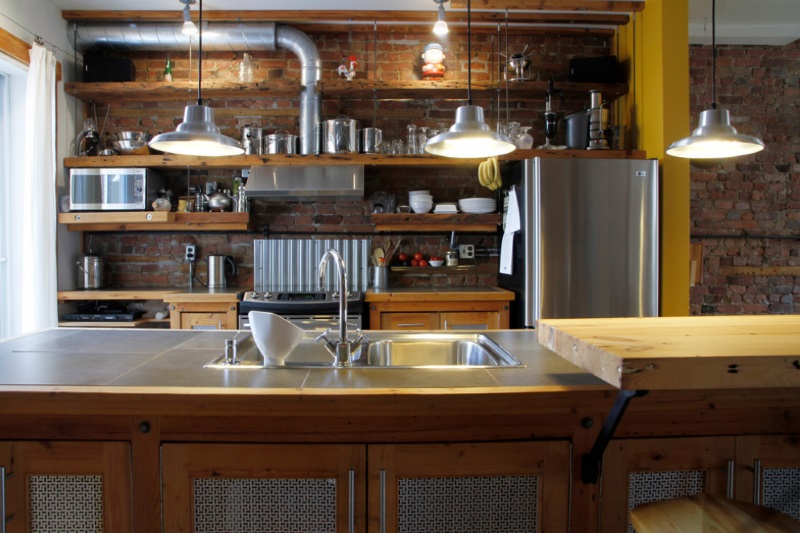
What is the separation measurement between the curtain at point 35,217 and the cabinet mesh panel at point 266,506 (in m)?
2.69

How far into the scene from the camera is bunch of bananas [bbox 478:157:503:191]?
353 centimetres

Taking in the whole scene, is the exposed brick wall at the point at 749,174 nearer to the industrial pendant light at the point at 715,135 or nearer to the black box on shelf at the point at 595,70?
the black box on shelf at the point at 595,70

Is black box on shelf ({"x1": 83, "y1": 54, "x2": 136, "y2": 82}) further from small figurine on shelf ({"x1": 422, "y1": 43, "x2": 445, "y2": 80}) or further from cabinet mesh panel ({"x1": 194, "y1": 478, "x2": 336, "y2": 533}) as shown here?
cabinet mesh panel ({"x1": 194, "y1": 478, "x2": 336, "y2": 533})

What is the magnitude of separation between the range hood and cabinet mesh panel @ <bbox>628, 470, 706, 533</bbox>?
8.66ft

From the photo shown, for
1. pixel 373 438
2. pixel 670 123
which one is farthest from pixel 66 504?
pixel 670 123

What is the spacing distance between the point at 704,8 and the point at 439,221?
2483 mm

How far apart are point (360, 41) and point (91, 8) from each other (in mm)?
1993

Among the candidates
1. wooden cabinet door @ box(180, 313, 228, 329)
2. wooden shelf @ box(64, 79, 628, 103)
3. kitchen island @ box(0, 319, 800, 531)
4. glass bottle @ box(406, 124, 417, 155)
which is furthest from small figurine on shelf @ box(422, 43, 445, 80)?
kitchen island @ box(0, 319, 800, 531)

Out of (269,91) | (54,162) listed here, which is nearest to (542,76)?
(269,91)

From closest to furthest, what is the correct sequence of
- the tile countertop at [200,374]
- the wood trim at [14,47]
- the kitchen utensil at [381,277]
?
the tile countertop at [200,374] → the wood trim at [14,47] → the kitchen utensil at [381,277]

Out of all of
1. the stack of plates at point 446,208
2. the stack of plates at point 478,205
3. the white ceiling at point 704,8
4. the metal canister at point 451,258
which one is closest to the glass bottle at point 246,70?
the white ceiling at point 704,8

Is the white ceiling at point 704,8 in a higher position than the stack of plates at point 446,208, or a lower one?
higher

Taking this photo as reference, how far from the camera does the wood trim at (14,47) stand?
120 inches

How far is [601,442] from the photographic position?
50.5 inches
